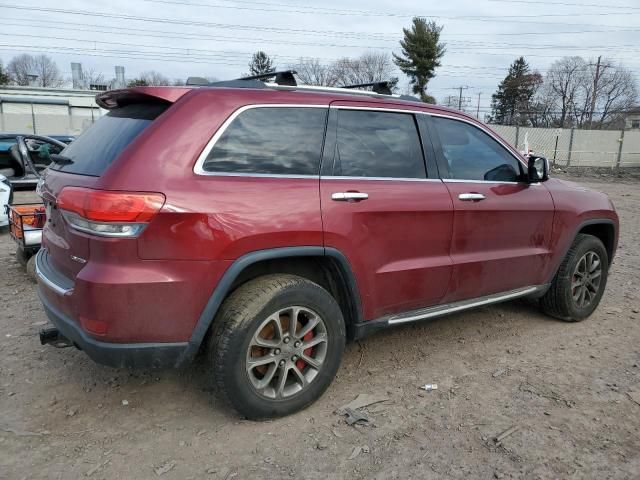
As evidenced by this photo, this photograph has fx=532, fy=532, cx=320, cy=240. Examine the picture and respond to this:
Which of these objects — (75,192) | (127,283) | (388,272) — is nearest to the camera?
(127,283)

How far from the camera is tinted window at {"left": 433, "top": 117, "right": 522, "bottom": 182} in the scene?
3.75 meters

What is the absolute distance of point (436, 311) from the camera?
3.68 m

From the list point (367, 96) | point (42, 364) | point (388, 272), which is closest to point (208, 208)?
point (388, 272)

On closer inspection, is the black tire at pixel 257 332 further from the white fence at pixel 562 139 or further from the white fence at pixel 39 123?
the white fence at pixel 39 123

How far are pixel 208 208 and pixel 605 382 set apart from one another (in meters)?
2.89

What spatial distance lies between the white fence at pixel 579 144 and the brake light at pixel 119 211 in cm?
2946

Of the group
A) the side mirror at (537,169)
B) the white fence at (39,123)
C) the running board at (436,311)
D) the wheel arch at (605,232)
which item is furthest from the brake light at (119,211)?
the white fence at (39,123)

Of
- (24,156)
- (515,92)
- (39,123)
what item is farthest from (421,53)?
(24,156)

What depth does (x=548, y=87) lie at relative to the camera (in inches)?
2689

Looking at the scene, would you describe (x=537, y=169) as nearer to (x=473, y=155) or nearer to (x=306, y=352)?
(x=473, y=155)

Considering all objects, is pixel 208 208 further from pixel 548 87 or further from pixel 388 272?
pixel 548 87

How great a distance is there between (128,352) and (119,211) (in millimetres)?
692

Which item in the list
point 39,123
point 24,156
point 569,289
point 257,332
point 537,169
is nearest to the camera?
point 257,332

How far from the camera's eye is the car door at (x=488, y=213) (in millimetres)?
3682
